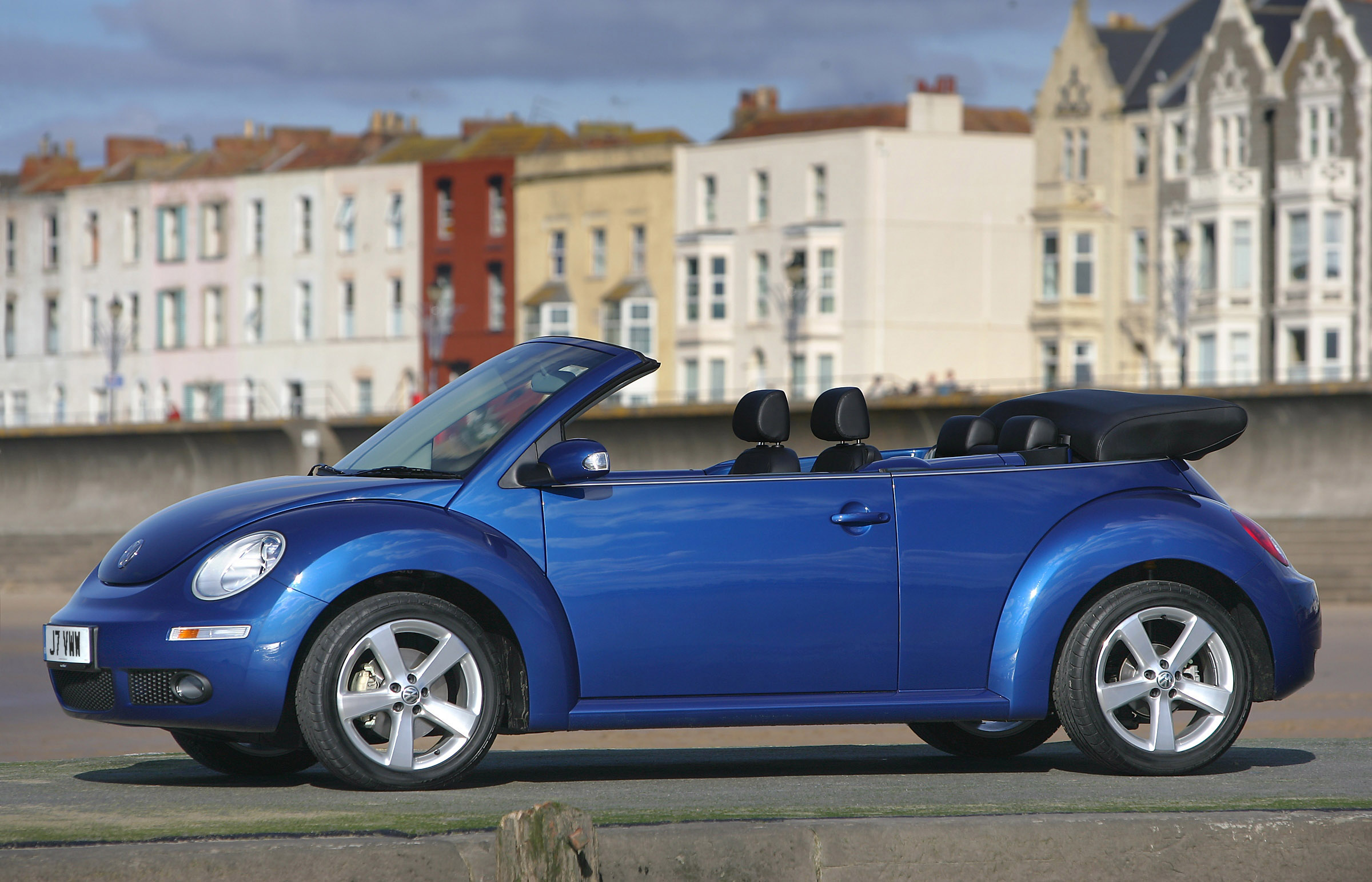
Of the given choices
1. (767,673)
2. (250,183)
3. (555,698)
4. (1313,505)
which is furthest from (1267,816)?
(250,183)

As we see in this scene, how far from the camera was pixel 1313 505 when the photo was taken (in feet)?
121

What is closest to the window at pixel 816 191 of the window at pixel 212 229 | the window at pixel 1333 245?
the window at pixel 1333 245

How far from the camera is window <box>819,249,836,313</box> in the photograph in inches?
2482

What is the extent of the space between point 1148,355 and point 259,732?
183 ft

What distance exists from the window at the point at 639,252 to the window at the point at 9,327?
31.2 meters

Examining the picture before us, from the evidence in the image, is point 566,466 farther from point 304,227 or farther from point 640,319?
point 304,227

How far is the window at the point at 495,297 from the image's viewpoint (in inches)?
2808

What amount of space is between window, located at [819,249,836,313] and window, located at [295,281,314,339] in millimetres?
22383

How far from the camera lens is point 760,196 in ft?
213

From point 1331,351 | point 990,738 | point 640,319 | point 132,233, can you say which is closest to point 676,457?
point 1331,351

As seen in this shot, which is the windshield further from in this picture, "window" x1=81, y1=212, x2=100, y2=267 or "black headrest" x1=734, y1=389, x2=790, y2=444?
"window" x1=81, y1=212, x2=100, y2=267

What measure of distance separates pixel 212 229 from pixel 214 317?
372 centimetres

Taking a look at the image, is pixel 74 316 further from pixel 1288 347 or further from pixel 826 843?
pixel 826 843

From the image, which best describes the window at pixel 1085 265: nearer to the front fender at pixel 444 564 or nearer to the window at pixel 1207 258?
the window at pixel 1207 258
